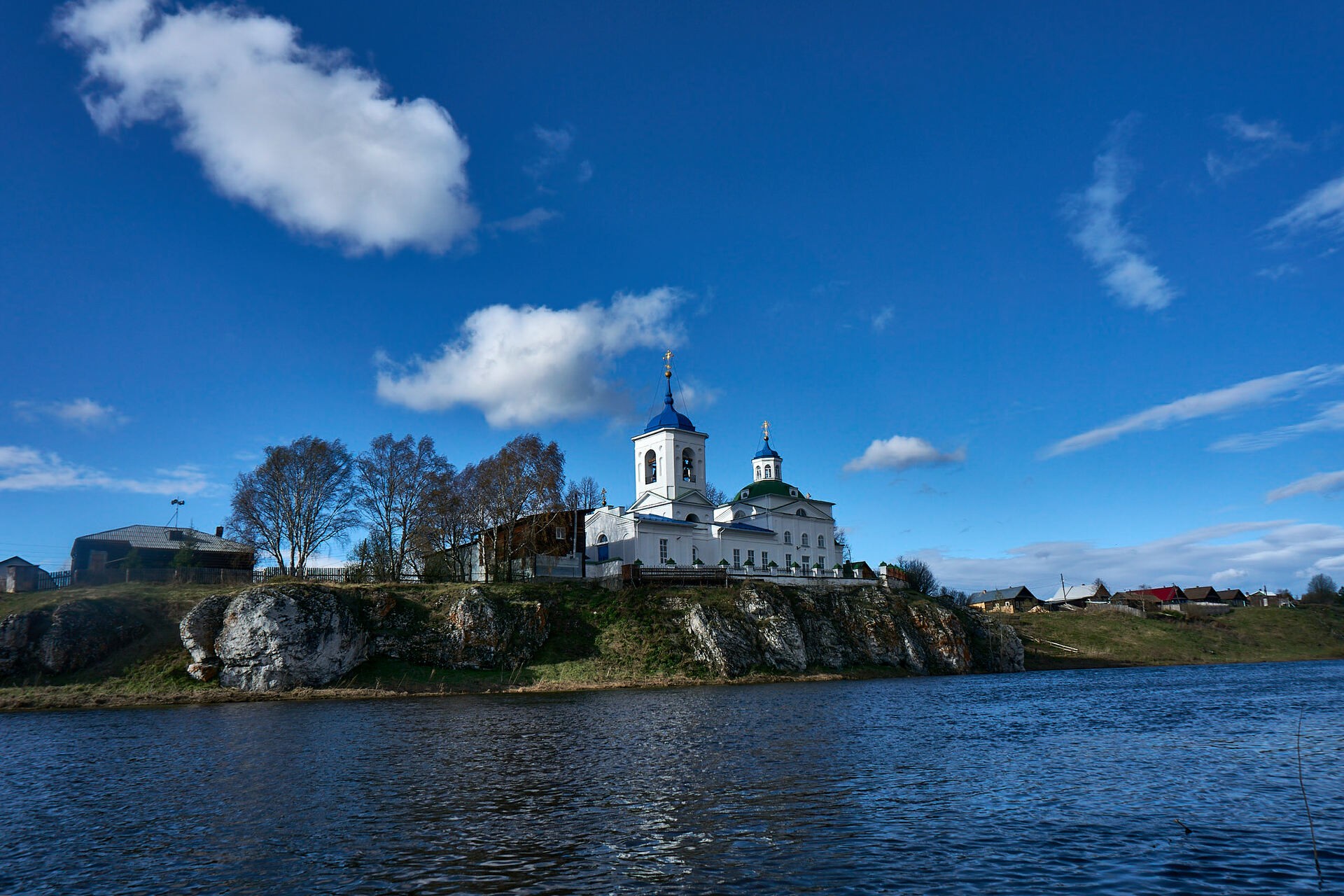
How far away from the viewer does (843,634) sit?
7150 cm

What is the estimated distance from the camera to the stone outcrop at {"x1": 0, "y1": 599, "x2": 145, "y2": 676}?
160 ft

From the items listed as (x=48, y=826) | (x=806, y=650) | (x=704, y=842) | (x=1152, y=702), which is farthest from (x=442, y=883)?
(x=806, y=650)

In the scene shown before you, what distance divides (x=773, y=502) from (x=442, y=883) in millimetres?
75367

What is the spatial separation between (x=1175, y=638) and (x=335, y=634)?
96493mm

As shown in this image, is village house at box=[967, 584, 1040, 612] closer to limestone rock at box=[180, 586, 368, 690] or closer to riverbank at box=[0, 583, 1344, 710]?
riverbank at box=[0, 583, 1344, 710]

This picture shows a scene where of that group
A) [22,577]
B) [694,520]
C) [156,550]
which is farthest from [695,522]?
[22,577]

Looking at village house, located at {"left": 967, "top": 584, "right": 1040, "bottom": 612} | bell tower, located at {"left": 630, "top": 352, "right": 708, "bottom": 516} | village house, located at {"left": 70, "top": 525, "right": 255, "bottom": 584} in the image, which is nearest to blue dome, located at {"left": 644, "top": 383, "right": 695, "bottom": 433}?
bell tower, located at {"left": 630, "top": 352, "right": 708, "bottom": 516}

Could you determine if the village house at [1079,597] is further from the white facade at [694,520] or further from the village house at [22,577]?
the village house at [22,577]

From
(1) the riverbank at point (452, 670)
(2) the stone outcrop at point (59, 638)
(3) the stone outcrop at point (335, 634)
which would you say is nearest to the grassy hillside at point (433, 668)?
(1) the riverbank at point (452, 670)

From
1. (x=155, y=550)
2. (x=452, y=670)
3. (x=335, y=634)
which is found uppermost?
(x=155, y=550)

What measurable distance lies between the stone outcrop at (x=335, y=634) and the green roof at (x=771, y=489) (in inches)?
1367

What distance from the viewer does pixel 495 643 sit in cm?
5753

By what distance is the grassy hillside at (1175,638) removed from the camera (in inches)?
3600

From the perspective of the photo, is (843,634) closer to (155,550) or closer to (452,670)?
(452,670)
